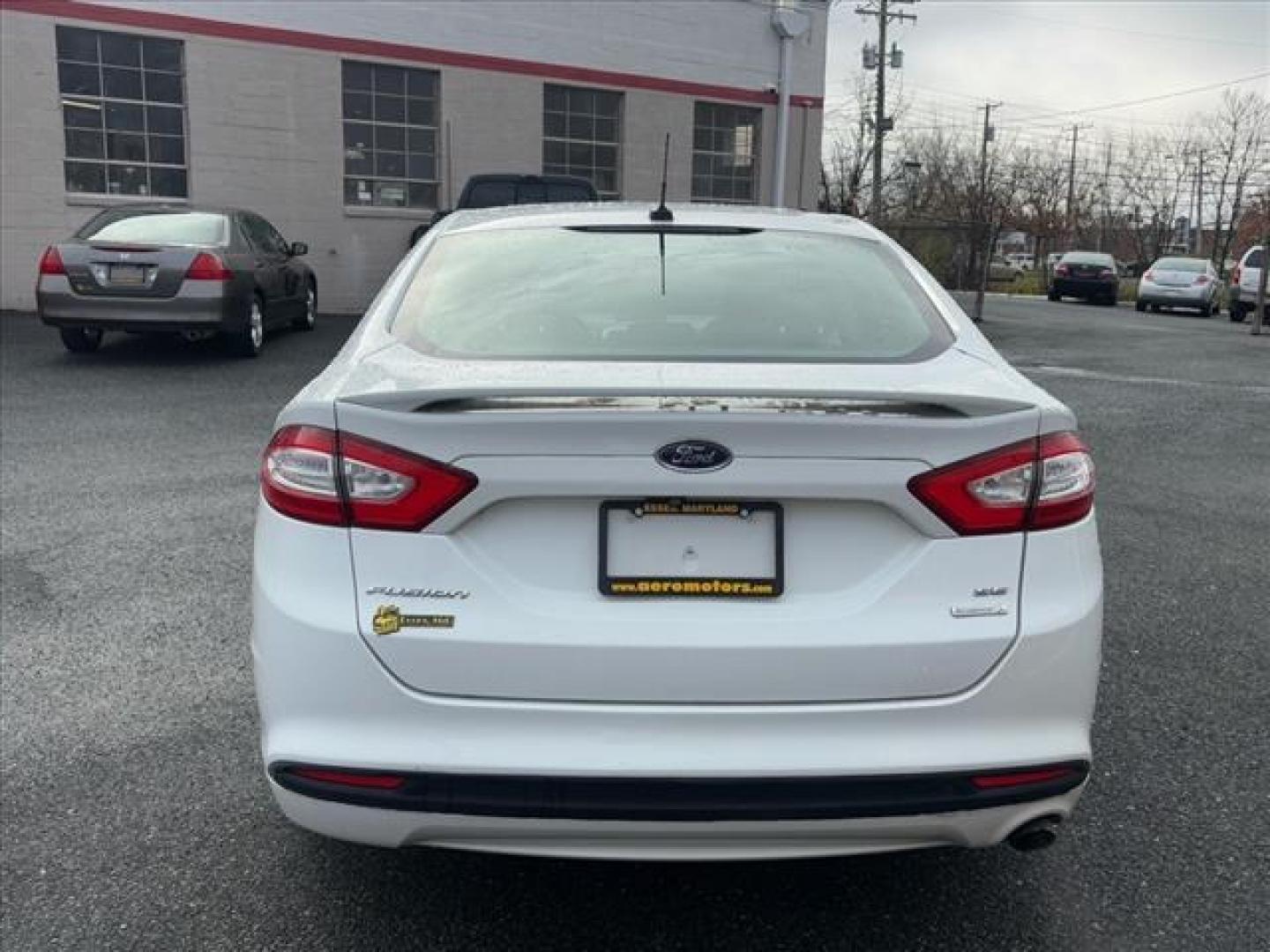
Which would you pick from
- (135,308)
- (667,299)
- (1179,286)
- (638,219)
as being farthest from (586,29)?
(667,299)

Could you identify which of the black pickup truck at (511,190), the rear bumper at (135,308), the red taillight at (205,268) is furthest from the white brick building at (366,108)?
the red taillight at (205,268)

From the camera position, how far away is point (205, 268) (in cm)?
1136

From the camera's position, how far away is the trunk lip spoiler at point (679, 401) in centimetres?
235

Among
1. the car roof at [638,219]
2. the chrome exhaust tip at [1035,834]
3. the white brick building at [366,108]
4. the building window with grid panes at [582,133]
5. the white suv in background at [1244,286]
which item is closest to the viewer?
the chrome exhaust tip at [1035,834]

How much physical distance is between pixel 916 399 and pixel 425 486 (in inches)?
39.0

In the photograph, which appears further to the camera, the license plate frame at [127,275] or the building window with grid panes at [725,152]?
the building window with grid panes at [725,152]

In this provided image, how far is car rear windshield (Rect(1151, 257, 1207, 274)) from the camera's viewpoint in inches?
1110

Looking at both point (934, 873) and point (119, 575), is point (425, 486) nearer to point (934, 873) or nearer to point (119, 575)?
point (934, 873)

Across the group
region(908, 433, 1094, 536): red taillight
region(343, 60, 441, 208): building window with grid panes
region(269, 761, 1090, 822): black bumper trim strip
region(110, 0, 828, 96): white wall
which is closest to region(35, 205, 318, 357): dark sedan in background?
region(110, 0, 828, 96): white wall

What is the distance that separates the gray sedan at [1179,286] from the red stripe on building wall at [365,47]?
1137 cm

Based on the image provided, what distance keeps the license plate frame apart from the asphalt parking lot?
4.91 m

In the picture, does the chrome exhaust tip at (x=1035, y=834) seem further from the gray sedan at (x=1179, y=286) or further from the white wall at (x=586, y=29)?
the gray sedan at (x=1179, y=286)

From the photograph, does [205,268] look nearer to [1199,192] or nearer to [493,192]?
[493,192]

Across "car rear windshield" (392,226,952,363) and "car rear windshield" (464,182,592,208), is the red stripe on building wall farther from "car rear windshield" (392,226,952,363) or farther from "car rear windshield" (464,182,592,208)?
"car rear windshield" (392,226,952,363)
